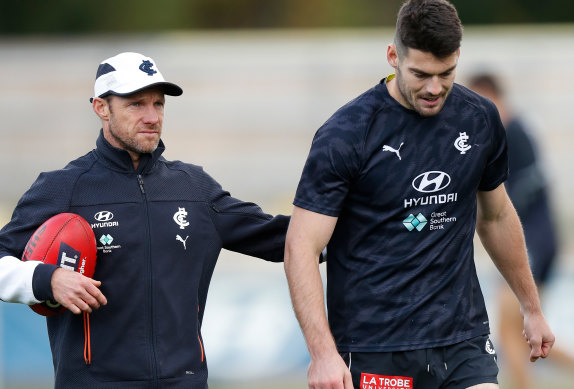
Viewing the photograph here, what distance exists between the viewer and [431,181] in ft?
14.2

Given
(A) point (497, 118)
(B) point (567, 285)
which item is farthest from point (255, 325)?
(A) point (497, 118)

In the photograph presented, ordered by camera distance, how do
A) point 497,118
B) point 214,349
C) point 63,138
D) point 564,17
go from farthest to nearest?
point 564,17, point 63,138, point 214,349, point 497,118

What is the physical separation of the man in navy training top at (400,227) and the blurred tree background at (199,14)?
62.9 ft

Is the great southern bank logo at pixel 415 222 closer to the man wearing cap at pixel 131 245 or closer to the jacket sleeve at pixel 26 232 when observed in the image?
the man wearing cap at pixel 131 245

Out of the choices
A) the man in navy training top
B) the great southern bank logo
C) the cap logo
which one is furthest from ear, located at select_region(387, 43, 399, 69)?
the cap logo

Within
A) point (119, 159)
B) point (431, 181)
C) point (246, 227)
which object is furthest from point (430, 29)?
point (119, 159)

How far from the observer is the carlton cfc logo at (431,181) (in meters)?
4.30

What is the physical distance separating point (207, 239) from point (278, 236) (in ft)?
1.11

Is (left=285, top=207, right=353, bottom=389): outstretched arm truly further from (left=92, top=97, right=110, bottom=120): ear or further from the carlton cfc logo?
(left=92, top=97, right=110, bottom=120): ear

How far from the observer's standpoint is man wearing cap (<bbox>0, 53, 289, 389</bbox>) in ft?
14.4

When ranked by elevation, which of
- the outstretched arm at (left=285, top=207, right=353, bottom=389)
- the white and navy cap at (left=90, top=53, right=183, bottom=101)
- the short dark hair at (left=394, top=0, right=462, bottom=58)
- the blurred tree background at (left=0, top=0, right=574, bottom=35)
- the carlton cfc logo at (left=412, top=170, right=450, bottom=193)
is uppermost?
the blurred tree background at (left=0, top=0, right=574, bottom=35)

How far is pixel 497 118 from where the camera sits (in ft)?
14.8

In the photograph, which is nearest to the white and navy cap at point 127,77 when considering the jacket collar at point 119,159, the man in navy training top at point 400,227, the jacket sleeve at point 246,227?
the jacket collar at point 119,159

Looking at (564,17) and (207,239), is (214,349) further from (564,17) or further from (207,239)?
(564,17)
